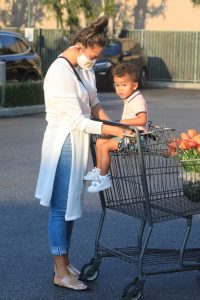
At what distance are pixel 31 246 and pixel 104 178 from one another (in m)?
1.73

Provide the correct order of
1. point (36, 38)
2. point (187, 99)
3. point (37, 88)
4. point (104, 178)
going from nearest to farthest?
point (104, 178), point (37, 88), point (187, 99), point (36, 38)

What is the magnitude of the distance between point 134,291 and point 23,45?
17225 millimetres

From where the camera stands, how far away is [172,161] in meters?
6.02

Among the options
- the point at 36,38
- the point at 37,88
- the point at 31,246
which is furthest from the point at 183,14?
the point at 31,246

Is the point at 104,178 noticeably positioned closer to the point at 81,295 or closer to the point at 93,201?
the point at 81,295

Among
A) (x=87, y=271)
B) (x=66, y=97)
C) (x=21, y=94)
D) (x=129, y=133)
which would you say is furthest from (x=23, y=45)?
(x=129, y=133)

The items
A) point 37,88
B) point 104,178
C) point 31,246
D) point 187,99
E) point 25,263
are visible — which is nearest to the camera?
point 104,178

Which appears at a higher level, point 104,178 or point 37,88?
point 104,178

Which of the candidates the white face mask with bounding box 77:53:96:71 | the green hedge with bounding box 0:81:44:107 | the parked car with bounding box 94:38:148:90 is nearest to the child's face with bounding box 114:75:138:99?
the white face mask with bounding box 77:53:96:71

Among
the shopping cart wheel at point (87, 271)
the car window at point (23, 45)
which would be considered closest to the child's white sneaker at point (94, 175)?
the shopping cart wheel at point (87, 271)

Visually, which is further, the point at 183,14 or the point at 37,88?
the point at 183,14

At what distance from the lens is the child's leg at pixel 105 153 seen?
5930 millimetres

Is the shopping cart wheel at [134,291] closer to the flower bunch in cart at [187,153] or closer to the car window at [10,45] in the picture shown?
the flower bunch in cart at [187,153]

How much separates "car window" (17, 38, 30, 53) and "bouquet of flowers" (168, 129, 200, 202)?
16.6m
